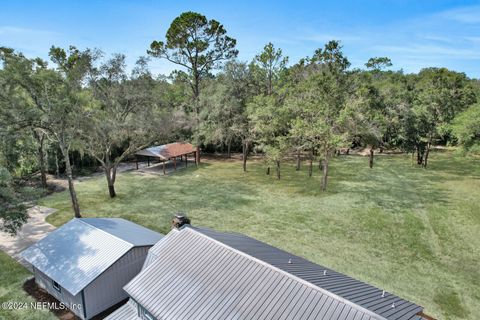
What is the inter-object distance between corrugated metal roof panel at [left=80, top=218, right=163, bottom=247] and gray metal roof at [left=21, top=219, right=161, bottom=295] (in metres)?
0.18

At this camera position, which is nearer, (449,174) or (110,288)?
(110,288)

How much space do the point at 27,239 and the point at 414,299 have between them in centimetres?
1768

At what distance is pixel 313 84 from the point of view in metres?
23.7

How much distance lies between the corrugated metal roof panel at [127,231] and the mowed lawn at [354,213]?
377 centimetres

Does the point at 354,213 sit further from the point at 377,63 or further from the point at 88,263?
the point at 377,63

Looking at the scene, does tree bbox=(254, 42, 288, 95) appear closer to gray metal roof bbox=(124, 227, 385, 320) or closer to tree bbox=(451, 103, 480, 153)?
tree bbox=(451, 103, 480, 153)

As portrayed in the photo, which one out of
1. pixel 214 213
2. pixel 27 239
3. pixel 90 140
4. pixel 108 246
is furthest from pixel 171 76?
pixel 108 246

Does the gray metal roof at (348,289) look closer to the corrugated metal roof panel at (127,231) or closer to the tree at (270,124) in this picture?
the corrugated metal roof panel at (127,231)

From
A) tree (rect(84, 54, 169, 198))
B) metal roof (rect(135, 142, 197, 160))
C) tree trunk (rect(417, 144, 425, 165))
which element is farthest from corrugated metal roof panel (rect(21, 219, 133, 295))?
tree trunk (rect(417, 144, 425, 165))

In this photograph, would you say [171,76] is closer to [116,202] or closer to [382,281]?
[116,202]

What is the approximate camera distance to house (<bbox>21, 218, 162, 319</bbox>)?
9906 millimetres

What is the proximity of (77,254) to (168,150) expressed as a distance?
19637 millimetres

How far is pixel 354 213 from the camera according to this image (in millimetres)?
18812

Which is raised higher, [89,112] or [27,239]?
[89,112]
